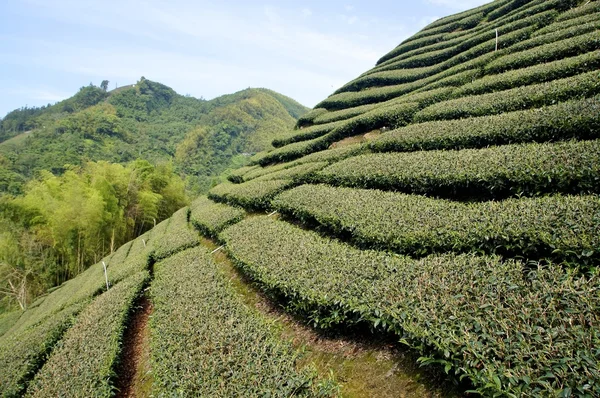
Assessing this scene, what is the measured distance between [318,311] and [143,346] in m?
5.08

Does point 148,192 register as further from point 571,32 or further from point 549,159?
point 571,32

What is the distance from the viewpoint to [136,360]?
725 cm

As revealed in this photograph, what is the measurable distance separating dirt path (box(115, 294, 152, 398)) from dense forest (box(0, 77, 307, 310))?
501 inches

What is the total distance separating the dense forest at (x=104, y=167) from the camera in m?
20.2

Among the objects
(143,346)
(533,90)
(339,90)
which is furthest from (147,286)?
(339,90)

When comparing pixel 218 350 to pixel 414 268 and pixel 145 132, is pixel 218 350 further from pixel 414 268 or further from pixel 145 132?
pixel 145 132

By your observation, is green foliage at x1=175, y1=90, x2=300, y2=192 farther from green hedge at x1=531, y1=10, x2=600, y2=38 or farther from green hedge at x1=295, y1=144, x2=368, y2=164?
green hedge at x1=531, y1=10, x2=600, y2=38

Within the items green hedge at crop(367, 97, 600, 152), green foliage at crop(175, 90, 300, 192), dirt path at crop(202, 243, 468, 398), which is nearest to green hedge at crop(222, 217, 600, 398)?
dirt path at crop(202, 243, 468, 398)

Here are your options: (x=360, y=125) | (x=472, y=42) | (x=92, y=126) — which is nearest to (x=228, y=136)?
(x=92, y=126)

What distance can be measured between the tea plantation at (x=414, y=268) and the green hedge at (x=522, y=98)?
0.19ft

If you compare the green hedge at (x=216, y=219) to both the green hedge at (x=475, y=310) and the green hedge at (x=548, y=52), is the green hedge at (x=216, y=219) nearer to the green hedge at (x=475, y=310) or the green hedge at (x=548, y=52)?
the green hedge at (x=475, y=310)

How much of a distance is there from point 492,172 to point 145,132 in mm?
108725

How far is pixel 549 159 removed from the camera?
5.98 meters

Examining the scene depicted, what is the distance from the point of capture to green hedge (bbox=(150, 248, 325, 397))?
13.9 feet
